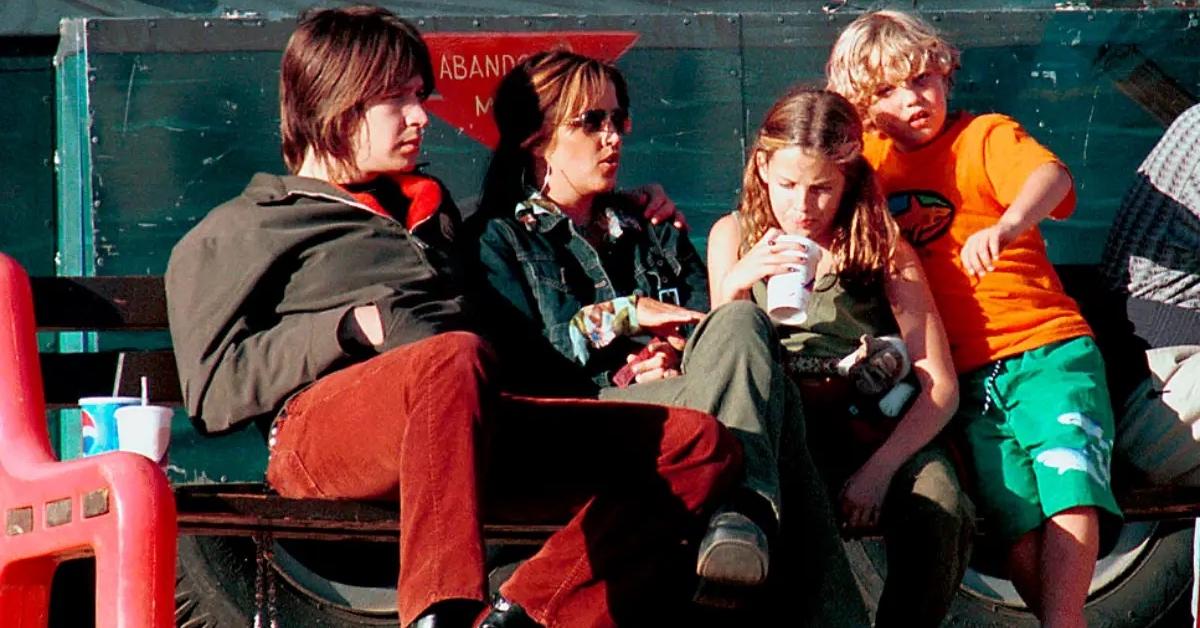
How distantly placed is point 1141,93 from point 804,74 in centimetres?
96

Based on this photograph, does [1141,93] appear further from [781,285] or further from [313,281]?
[313,281]

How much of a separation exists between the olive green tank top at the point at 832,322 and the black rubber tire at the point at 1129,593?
119cm

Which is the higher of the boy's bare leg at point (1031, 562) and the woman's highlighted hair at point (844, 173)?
the woman's highlighted hair at point (844, 173)

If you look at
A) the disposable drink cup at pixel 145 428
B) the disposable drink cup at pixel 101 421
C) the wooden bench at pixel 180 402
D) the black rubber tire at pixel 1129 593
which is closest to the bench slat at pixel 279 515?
the wooden bench at pixel 180 402

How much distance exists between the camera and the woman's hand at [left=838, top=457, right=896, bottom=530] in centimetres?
389

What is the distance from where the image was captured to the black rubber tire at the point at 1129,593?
5125 mm

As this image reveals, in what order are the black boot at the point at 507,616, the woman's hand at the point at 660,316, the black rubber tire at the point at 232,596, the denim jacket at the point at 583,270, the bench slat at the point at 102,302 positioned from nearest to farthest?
the black boot at the point at 507,616, the woman's hand at the point at 660,316, the denim jacket at the point at 583,270, the bench slat at the point at 102,302, the black rubber tire at the point at 232,596

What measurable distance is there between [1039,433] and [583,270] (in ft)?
3.29

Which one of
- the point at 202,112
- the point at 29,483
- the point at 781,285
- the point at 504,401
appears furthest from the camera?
the point at 202,112

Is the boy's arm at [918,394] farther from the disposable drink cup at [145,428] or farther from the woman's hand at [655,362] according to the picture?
the disposable drink cup at [145,428]

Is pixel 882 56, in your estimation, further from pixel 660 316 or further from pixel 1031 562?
pixel 1031 562

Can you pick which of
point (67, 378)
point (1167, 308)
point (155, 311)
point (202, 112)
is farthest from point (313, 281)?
point (1167, 308)

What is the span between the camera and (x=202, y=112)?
5.21 meters

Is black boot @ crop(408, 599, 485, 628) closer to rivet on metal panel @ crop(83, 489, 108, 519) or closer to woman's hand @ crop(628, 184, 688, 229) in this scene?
rivet on metal panel @ crop(83, 489, 108, 519)
